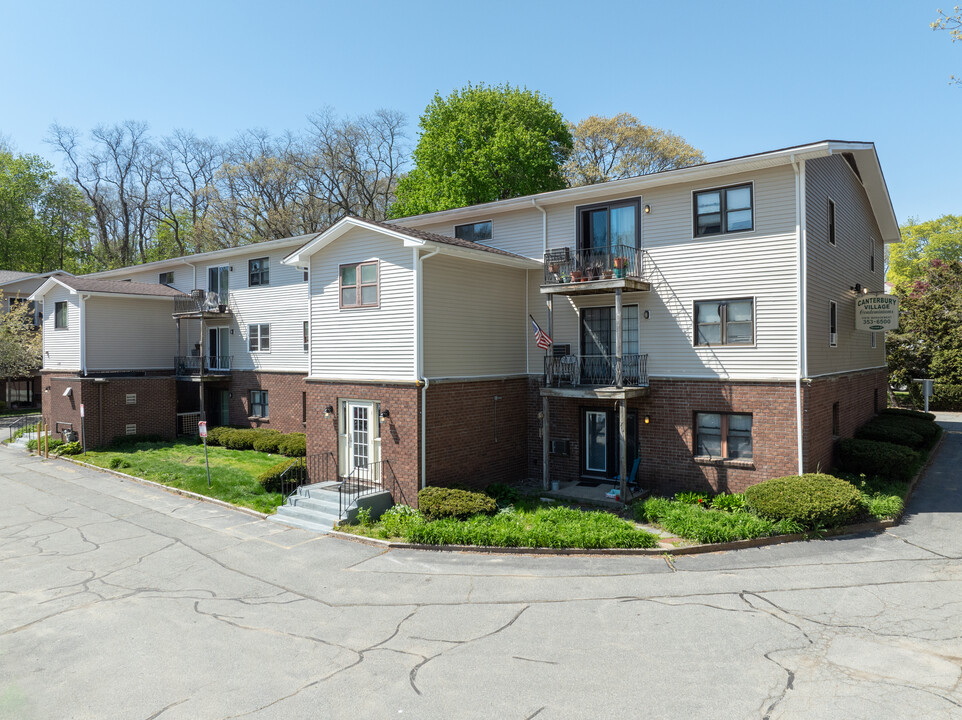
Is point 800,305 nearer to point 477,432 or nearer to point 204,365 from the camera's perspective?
point 477,432

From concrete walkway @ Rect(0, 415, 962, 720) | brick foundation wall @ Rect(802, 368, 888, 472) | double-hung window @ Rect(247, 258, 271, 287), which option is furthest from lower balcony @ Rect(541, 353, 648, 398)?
double-hung window @ Rect(247, 258, 271, 287)

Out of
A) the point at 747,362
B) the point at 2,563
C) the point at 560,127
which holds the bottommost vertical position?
the point at 2,563

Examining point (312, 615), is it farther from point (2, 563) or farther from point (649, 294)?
point (649, 294)

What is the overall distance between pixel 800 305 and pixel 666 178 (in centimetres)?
472

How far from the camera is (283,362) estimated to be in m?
26.5

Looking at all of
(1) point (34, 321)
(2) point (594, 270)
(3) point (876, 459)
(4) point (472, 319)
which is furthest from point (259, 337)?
(3) point (876, 459)

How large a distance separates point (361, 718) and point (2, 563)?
416 inches

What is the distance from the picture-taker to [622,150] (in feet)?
138

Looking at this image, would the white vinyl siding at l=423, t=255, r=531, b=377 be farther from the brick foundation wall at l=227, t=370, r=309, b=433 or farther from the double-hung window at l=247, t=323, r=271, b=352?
the double-hung window at l=247, t=323, r=271, b=352

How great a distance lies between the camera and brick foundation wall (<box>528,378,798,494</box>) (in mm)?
14898

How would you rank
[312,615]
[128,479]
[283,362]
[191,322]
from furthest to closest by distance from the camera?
[191,322]
[283,362]
[128,479]
[312,615]

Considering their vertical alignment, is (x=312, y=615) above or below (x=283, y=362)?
below

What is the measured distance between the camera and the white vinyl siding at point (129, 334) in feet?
87.9

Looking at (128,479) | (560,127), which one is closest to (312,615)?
(128,479)
